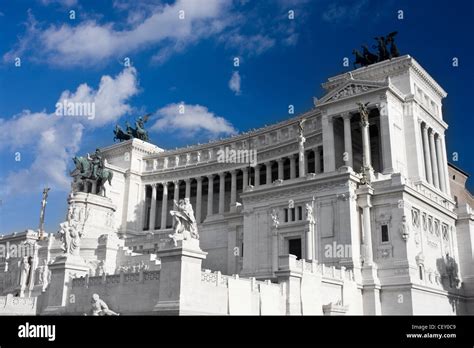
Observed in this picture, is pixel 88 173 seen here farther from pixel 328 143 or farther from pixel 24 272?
pixel 328 143

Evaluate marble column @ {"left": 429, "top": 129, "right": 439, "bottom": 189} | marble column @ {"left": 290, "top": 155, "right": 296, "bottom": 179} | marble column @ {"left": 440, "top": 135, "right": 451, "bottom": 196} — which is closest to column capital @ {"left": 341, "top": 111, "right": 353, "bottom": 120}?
marble column @ {"left": 290, "top": 155, "right": 296, "bottom": 179}

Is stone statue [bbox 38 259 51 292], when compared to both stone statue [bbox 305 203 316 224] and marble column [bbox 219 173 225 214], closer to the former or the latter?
stone statue [bbox 305 203 316 224]

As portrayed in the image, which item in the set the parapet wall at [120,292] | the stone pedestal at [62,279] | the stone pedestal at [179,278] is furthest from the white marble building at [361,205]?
the stone pedestal at [62,279]

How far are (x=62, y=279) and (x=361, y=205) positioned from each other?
2635cm

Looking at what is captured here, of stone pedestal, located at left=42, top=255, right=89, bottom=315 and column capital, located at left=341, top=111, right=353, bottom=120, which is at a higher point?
column capital, located at left=341, top=111, right=353, bottom=120

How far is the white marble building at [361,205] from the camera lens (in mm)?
45781

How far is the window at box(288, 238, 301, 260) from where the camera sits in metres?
49.6

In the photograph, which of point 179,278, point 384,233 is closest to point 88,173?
point 384,233

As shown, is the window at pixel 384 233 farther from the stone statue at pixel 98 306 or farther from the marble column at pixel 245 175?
the marble column at pixel 245 175

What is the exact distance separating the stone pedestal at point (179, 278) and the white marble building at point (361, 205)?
32.5 feet

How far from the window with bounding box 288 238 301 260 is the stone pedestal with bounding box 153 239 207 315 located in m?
22.8
